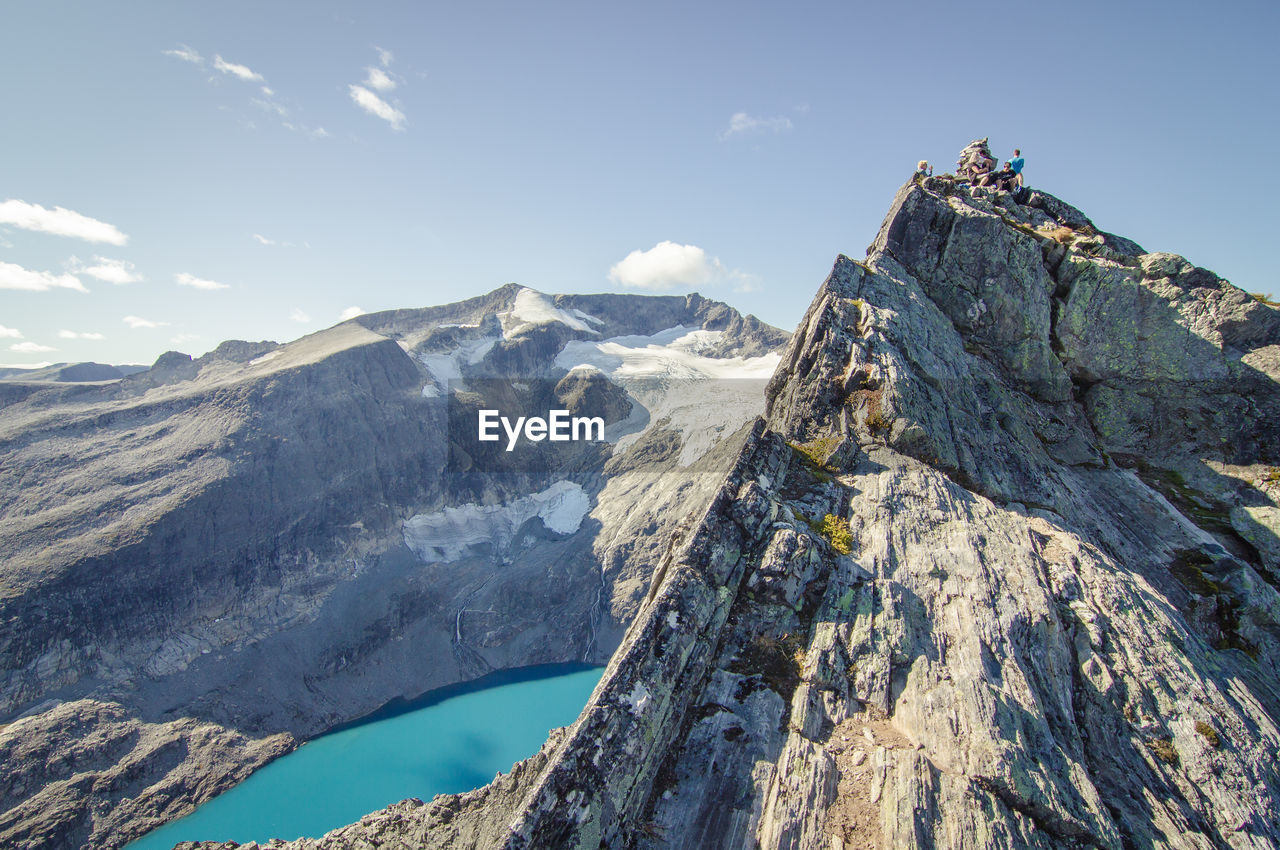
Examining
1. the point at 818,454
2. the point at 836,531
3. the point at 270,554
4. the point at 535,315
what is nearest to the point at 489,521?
the point at 270,554

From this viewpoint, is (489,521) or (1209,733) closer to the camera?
→ (1209,733)

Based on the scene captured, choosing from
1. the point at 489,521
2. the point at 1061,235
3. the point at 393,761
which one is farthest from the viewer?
the point at 489,521

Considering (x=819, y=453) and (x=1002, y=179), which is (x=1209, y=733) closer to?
(x=819, y=453)

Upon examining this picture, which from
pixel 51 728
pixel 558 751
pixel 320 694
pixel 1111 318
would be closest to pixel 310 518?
pixel 320 694

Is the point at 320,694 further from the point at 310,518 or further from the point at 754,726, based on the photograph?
the point at 754,726

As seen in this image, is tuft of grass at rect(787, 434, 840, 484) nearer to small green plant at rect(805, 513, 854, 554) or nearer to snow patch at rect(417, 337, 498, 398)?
small green plant at rect(805, 513, 854, 554)

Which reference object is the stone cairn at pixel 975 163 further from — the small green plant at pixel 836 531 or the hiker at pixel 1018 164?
the small green plant at pixel 836 531
